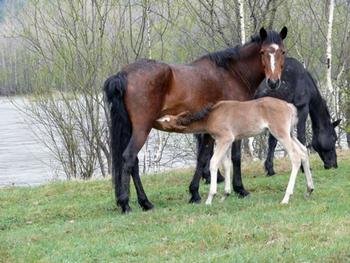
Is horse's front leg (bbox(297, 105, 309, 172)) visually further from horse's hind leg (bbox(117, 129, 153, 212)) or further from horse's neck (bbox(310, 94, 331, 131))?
horse's hind leg (bbox(117, 129, 153, 212))

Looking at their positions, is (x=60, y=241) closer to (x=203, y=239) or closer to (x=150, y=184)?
(x=203, y=239)

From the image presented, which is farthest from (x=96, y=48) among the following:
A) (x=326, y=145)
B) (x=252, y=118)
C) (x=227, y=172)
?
(x=252, y=118)

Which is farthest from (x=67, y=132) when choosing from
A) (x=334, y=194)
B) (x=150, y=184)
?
(x=334, y=194)

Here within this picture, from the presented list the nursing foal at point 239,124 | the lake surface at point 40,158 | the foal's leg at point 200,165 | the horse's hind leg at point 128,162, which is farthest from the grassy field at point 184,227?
the lake surface at point 40,158

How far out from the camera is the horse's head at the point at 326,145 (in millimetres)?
12195

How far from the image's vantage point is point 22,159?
24688 millimetres

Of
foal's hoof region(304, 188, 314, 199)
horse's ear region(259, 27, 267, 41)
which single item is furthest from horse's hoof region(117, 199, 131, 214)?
horse's ear region(259, 27, 267, 41)

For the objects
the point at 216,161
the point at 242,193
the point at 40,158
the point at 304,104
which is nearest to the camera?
the point at 216,161

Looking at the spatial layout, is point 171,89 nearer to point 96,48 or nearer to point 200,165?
point 200,165

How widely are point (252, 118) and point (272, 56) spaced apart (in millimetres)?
958

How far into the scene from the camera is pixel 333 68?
934 inches

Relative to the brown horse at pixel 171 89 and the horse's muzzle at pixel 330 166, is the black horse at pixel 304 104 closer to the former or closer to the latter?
the horse's muzzle at pixel 330 166

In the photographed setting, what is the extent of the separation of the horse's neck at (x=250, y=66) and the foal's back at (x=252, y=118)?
0.88 metres

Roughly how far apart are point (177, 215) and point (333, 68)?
16.7 m
